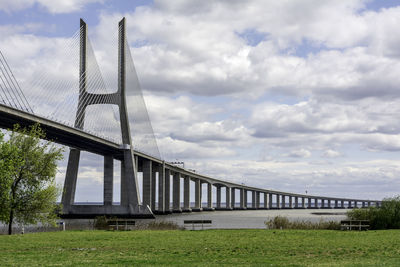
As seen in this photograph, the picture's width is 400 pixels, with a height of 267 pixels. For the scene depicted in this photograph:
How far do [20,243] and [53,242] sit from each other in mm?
1465

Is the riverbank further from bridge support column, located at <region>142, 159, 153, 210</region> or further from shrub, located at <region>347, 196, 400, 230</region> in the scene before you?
bridge support column, located at <region>142, 159, 153, 210</region>

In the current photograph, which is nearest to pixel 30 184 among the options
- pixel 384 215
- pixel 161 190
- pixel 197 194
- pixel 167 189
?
pixel 384 215

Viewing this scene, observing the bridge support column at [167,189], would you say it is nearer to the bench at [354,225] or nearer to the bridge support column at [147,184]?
the bridge support column at [147,184]

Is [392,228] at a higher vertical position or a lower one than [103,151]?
lower

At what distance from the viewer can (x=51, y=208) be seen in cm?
3653

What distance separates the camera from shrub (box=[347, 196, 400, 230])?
3700 cm

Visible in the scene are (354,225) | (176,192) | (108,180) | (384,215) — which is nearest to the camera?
(354,225)

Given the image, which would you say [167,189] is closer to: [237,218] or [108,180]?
[237,218]

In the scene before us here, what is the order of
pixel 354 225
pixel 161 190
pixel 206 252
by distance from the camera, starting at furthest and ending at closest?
1. pixel 161 190
2. pixel 354 225
3. pixel 206 252

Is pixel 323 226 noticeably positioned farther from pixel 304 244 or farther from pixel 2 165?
pixel 2 165

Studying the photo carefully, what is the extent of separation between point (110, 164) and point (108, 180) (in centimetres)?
246

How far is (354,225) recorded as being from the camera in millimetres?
33781

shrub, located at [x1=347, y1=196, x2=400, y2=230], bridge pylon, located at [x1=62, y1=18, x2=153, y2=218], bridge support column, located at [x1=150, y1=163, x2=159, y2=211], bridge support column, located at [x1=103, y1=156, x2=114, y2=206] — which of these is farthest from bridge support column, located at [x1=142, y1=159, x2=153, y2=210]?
shrub, located at [x1=347, y1=196, x2=400, y2=230]

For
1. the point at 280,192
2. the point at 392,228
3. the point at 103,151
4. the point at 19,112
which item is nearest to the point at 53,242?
the point at 392,228
